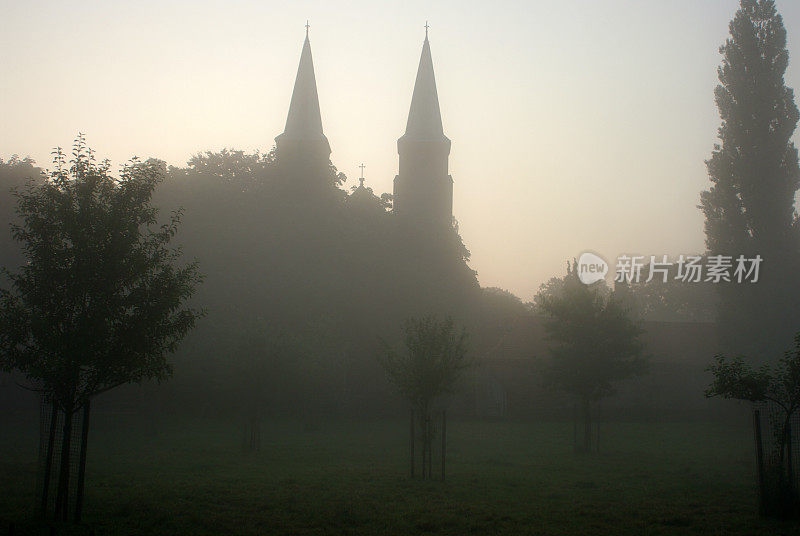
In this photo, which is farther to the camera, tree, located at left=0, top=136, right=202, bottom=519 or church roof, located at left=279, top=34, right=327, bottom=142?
church roof, located at left=279, top=34, right=327, bottom=142

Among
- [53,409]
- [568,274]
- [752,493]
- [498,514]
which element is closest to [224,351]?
[568,274]

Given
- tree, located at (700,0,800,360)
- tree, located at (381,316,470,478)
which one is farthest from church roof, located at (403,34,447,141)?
tree, located at (381,316,470,478)

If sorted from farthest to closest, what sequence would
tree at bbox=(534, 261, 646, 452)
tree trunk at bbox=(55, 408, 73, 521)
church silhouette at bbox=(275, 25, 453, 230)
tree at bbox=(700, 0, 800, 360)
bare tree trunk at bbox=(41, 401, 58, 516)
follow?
church silhouette at bbox=(275, 25, 453, 230) < tree at bbox=(700, 0, 800, 360) < tree at bbox=(534, 261, 646, 452) < bare tree trunk at bbox=(41, 401, 58, 516) < tree trunk at bbox=(55, 408, 73, 521)

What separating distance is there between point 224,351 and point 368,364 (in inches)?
620

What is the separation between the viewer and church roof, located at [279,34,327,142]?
52875 millimetres

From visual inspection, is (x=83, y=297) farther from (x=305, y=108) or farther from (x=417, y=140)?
(x=417, y=140)

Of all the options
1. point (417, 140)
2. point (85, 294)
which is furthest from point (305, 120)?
point (85, 294)

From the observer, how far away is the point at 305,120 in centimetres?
5359

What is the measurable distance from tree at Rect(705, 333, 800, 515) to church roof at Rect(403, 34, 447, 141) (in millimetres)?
44242

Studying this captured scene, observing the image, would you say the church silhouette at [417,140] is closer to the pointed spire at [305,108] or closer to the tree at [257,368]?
the pointed spire at [305,108]

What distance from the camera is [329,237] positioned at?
4216cm

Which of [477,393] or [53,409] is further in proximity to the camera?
[477,393]

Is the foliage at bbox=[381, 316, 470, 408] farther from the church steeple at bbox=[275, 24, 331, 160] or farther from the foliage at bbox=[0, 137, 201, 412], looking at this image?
the church steeple at bbox=[275, 24, 331, 160]

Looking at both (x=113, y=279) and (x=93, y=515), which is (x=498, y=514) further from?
(x=113, y=279)
